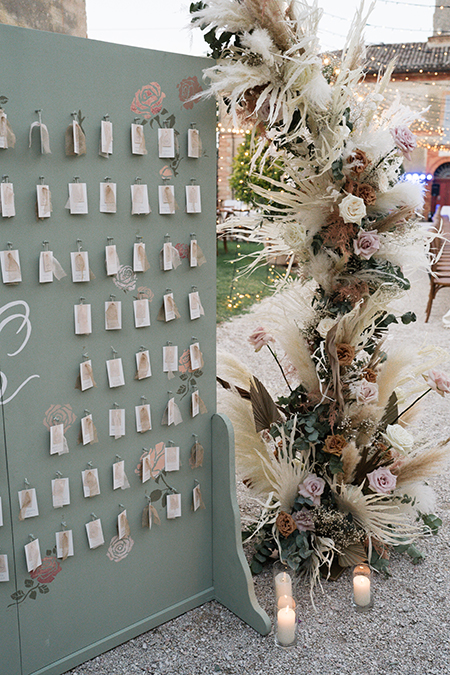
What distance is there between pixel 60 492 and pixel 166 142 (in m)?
1.03

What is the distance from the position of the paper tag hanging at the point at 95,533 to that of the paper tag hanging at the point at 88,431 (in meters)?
0.25

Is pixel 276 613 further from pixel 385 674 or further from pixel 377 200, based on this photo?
pixel 377 200

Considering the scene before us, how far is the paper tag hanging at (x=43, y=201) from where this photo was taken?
1446 mm

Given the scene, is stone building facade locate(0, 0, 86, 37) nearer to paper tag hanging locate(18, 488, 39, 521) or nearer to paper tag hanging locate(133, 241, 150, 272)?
paper tag hanging locate(133, 241, 150, 272)

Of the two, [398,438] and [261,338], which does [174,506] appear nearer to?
[261,338]

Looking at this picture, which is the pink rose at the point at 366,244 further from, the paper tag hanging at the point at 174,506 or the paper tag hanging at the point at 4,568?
the paper tag hanging at the point at 4,568

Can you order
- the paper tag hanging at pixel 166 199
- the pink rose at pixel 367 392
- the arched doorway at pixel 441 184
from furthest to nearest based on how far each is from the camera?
the arched doorway at pixel 441 184, the pink rose at pixel 367 392, the paper tag hanging at pixel 166 199

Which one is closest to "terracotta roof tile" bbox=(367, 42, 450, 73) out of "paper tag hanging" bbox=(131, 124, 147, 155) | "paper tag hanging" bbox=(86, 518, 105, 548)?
"paper tag hanging" bbox=(131, 124, 147, 155)

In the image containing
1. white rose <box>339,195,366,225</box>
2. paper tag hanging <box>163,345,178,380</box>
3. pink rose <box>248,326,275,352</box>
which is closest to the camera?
paper tag hanging <box>163,345,178,380</box>

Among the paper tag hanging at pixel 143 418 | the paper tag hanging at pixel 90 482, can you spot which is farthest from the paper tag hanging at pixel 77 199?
the paper tag hanging at pixel 90 482

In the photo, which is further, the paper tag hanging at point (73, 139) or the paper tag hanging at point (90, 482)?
the paper tag hanging at point (90, 482)

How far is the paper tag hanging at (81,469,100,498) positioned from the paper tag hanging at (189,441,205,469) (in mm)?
342

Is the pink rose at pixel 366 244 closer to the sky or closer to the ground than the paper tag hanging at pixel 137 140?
closer to the ground

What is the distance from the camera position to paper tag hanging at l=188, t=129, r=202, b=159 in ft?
5.57
